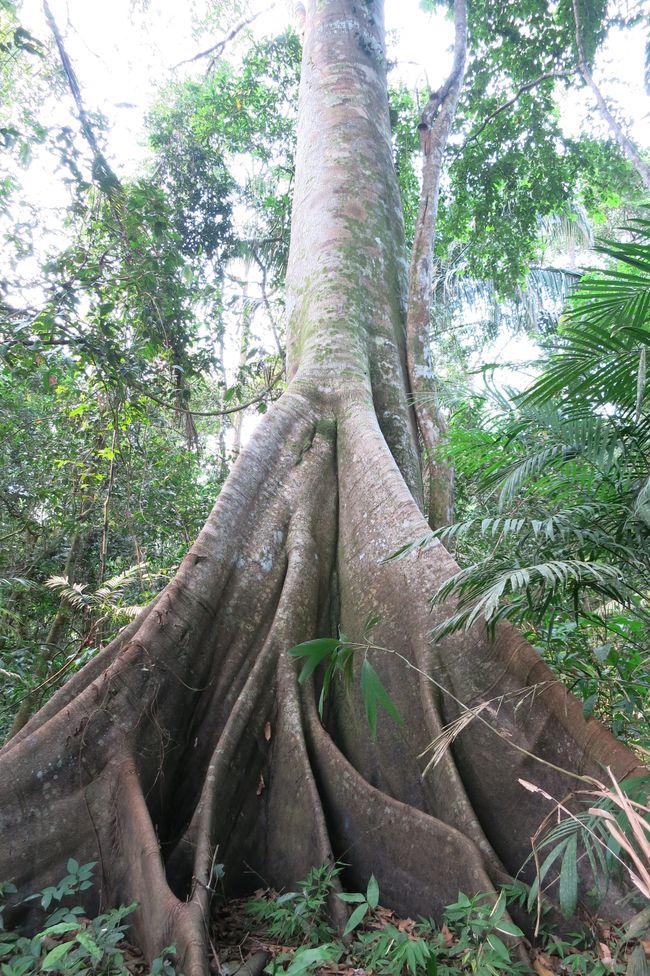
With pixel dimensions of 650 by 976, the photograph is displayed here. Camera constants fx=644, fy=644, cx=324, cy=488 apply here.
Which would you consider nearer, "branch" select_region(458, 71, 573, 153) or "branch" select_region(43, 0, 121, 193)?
"branch" select_region(43, 0, 121, 193)

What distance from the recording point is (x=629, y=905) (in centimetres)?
181

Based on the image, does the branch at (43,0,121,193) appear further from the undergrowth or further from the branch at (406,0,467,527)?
the undergrowth

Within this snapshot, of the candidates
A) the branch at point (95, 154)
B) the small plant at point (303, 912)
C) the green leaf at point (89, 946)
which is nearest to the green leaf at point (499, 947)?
the small plant at point (303, 912)

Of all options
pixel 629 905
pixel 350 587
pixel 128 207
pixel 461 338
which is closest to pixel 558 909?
pixel 629 905

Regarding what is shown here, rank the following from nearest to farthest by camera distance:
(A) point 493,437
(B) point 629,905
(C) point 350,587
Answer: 1. (B) point 629,905
2. (A) point 493,437
3. (C) point 350,587

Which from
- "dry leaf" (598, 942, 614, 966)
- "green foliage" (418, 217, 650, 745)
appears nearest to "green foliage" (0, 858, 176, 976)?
"dry leaf" (598, 942, 614, 966)

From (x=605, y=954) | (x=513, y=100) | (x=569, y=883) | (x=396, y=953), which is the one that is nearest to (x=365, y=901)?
(x=396, y=953)

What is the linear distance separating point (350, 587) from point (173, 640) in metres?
0.87

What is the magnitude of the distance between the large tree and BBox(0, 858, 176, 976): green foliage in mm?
78

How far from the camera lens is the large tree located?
2.14m

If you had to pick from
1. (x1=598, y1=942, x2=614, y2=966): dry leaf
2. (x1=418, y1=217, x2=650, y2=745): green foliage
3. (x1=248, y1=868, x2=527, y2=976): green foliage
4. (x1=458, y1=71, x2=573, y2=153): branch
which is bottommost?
(x1=598, y1=942, x2=614, y2=966): dry leaf

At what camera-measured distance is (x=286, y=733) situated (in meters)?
2.66

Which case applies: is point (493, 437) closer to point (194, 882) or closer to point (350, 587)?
point (350, 587)

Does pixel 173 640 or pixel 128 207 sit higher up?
pixel 128 207
